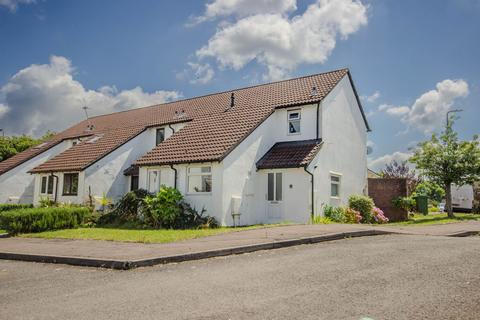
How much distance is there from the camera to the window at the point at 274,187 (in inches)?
750

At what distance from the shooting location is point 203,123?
899 inches

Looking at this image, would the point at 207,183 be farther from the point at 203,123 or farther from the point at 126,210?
the point at 203,123

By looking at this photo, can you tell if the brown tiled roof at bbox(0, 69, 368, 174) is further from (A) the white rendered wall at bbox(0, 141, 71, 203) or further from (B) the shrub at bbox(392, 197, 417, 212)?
(B) the shrub at bbox(392, 197, 417, 212)

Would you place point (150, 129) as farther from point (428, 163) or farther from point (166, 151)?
point (428, 163)

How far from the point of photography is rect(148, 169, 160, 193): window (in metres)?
20.0

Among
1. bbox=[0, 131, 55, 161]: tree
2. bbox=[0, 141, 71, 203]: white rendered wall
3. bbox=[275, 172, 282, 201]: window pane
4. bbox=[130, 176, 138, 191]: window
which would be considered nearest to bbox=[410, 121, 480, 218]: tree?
bbox=[275, 172, 282, 201]: window pane

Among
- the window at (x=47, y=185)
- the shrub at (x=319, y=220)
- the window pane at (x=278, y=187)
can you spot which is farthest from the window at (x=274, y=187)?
the window at (x=47, y=185)

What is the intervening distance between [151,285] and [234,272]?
1.62m

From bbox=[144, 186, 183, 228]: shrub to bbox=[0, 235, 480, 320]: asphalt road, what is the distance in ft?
25.2

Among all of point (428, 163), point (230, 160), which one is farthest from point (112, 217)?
point (428, 163)

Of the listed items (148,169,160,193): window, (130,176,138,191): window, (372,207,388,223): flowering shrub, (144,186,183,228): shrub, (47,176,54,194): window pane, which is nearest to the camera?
(144,186,183,228): shrub

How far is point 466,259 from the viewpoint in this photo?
838 centimetres

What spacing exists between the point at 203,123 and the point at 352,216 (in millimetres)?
9528

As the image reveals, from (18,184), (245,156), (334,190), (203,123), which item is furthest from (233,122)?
(18,184)
